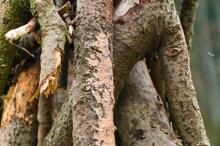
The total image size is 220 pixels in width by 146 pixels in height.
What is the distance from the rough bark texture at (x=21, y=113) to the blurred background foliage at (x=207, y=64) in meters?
9.56

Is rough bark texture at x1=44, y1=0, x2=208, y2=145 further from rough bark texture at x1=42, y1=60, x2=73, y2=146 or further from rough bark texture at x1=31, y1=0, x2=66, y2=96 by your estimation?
rough bark texture at x1=31, y1=0, x2=66, y2=96

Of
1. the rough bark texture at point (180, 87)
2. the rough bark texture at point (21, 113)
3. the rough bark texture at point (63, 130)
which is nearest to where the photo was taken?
the rough bark texture at point (63, 130)

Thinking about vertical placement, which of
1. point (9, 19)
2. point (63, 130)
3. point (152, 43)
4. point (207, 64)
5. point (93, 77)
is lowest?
point (63, 130)

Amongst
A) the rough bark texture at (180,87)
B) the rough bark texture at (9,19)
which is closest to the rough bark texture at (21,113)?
the rough bark texture at (9,19)

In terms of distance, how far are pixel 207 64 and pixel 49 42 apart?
10.8 meters

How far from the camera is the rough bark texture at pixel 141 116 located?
1.71m

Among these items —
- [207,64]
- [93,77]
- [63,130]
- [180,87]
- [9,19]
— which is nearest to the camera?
[93,77]

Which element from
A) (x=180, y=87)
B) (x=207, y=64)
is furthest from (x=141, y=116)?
(x=207, y=64)

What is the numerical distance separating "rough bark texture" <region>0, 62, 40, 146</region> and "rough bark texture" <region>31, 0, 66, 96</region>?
372 mm

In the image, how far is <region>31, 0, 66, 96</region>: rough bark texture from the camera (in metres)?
1.39

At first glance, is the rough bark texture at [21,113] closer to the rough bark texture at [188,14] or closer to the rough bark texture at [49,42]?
the rough bark texture at [49,42]

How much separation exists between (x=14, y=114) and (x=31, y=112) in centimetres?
6

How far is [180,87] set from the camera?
1.76m

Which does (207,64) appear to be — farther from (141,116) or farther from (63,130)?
(63,130)
